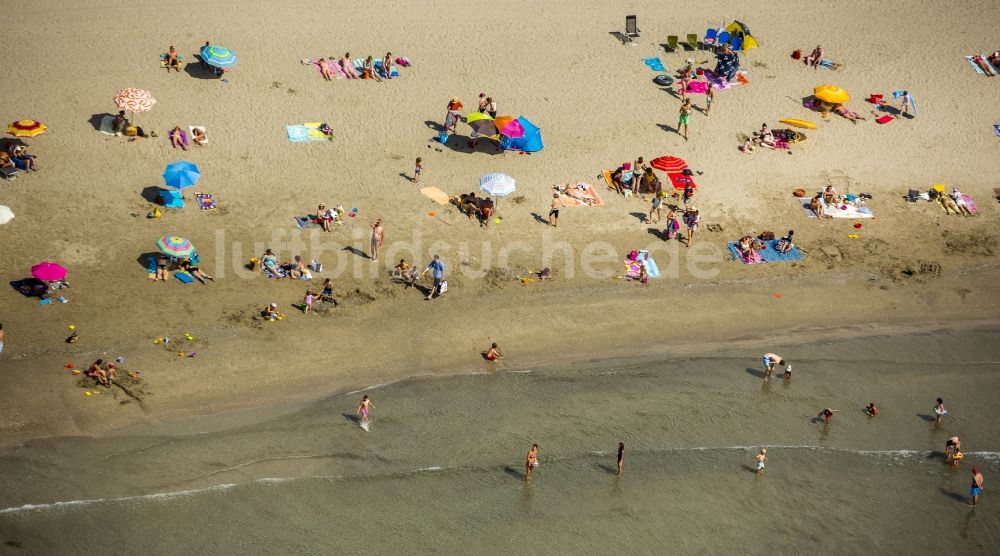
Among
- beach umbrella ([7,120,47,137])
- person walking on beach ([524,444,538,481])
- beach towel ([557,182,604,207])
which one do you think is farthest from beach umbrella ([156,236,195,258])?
beach towel ([557,182,604,207])

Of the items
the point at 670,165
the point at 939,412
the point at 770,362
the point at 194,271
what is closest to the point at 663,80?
the point at 670,165

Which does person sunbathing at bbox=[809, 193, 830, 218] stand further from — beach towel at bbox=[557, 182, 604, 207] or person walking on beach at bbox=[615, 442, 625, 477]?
person walking on beach at bbox=[615, 442, 625, 477]

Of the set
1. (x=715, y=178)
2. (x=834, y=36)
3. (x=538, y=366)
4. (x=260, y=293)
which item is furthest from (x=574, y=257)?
(x=834, y=36)

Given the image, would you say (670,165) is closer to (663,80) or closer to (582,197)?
(582,197)

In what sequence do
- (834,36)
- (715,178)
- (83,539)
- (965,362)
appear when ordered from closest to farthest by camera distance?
(83,539) → (965,362) → (715,178) → (834,36)

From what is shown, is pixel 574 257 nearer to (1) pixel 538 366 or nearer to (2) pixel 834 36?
(1) pixel 538 366

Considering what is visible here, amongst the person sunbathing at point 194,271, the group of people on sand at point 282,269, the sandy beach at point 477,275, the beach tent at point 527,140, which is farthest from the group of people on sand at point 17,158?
the beach tent at point 527,140
